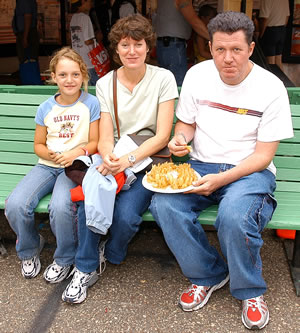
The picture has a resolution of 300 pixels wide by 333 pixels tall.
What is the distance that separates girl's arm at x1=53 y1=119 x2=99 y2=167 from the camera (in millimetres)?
3096

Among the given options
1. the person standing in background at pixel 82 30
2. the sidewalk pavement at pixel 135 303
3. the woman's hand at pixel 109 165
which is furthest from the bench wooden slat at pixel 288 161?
the person standing in background at pixel 82 30

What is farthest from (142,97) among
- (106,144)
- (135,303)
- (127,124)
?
(135,303)

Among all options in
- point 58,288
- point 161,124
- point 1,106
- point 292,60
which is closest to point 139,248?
point 58,288

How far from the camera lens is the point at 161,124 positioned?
3.06 metres

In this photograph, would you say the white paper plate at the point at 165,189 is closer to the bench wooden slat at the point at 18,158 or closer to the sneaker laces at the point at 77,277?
the sneaker laces at the point at 77,277

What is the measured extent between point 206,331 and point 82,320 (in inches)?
28.6

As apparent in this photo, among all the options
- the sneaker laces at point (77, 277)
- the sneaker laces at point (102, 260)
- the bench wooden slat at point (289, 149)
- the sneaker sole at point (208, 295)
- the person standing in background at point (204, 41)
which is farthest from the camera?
the person standing in background at point (204, 41)

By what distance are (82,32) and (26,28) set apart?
1.88m

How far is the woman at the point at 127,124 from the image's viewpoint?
9.43 ft

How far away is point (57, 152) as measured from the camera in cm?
318

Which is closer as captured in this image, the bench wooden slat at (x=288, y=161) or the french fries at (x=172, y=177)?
the french fries at (x=172, y=177)

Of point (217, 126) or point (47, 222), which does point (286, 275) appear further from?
point (47, 222)

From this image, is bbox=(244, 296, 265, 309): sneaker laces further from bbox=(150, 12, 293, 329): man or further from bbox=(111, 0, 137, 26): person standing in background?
bbox=(111, 0, 137, 26): person standing in background

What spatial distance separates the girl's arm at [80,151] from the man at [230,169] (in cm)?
60
